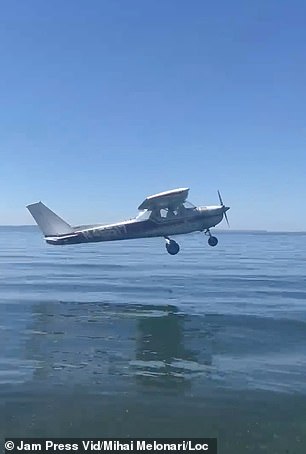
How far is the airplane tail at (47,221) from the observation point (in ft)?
123

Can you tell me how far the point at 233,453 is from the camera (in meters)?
10.2

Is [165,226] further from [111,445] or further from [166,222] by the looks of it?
[111,445]

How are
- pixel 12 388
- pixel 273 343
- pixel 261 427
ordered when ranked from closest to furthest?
pixel 261 427
pixel 12 388
pixel 273 343

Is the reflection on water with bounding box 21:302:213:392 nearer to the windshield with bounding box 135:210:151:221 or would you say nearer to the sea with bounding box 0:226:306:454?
the sea with bounding box 0:226:306:454

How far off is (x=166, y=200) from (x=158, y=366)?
18958 millimetres

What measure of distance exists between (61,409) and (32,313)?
13.0m

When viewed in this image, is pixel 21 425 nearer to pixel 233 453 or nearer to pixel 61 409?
pixel 61 409

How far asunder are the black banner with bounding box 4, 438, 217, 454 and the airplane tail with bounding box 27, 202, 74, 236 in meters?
27.2

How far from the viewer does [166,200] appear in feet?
110

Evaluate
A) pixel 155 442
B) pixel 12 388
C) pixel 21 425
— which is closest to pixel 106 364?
pixel 12 388

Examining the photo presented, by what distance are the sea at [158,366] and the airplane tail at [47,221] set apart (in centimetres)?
702

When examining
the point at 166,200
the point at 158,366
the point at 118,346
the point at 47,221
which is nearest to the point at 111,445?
the point at 158,366

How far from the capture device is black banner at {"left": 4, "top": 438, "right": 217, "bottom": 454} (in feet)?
32.2

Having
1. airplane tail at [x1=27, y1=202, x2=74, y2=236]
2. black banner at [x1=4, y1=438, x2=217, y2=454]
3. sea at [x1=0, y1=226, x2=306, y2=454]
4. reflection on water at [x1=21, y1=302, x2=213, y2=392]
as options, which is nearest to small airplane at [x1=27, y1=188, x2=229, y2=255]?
airplane tail at [x1=27, y1=202, x2=74, y2=236]
